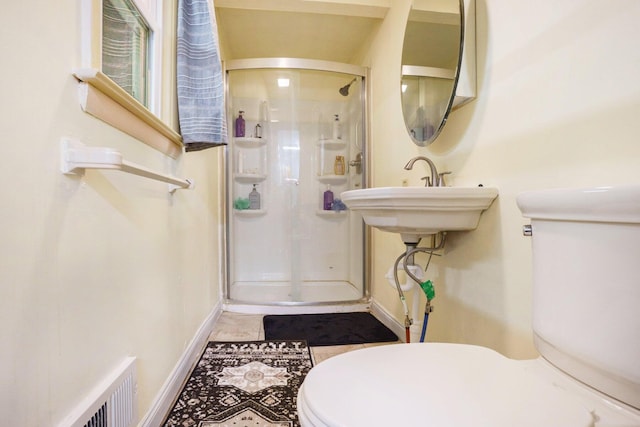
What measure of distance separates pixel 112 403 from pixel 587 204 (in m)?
1.13

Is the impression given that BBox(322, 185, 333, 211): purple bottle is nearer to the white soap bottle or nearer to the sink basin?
the white soap bottle

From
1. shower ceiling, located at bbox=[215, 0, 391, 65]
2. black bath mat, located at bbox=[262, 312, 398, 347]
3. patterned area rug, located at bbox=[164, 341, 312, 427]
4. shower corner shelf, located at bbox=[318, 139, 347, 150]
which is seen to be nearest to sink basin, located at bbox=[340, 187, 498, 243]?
patterned area rug, located at bbox=[164, 341, 312, 427]

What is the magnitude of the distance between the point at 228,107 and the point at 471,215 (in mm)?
2079

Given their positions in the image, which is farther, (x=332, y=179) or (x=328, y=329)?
(x=332, y=179)

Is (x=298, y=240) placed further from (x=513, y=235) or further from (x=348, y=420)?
(x=348, y=420)

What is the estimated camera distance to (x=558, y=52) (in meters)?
0.77

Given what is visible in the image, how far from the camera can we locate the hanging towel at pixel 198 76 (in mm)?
1294

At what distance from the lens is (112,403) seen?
781 mm

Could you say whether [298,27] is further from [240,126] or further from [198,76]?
[198,76]

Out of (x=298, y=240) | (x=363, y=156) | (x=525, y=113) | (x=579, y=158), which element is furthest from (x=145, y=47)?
(x=298, y=240)

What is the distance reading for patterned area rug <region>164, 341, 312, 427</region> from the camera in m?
1.12

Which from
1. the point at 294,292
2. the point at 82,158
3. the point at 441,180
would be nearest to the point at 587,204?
the point at 441,180

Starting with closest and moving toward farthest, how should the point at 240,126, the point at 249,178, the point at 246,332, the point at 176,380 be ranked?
the point at 176,380
the point at 246,332
the point at 240,126
the point at 249,178

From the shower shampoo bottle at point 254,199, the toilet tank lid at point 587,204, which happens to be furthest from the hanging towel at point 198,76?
the shower shampoo bottle at point 254,199
